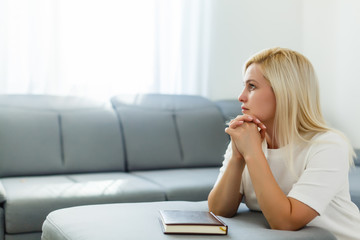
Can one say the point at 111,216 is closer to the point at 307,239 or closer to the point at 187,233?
the point at 187,233

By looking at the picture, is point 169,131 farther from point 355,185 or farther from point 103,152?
point 355,185

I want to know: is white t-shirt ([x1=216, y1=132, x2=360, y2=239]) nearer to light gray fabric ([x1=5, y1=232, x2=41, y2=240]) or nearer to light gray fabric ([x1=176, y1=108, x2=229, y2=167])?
light gray fabric ([x1=5, y1=232, x2=41, y2=240])

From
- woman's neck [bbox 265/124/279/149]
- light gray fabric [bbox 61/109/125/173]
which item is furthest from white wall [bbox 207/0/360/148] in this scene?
woman's neck [bbox 265/124/279/149]

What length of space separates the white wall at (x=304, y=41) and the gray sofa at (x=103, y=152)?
1.64 ft

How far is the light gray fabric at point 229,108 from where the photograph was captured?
3.57 meters

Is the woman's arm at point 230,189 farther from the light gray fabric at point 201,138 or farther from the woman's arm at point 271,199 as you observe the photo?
the light gray fabric at point 201,138

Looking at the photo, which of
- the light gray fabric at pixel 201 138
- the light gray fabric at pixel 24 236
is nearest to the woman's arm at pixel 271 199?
the light gray fabric at pixel 24 236

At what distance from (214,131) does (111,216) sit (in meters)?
2.00

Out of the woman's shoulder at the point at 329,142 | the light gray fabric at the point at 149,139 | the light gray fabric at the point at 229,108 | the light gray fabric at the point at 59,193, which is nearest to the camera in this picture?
the woman's shoulder at the point at 329,142

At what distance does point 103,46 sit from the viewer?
351 cm

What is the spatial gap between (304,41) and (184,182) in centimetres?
224

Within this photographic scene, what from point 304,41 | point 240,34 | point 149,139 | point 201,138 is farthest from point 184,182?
point 304,41

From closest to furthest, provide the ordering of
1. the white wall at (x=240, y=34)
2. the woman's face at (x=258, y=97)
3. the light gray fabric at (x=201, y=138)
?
the woman's face at (x=258, y=97) < the light gray fabric at (x=201, y=138) < the white wall at (x=240, y=34)

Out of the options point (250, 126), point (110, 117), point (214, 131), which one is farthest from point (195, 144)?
point (250, 126)
